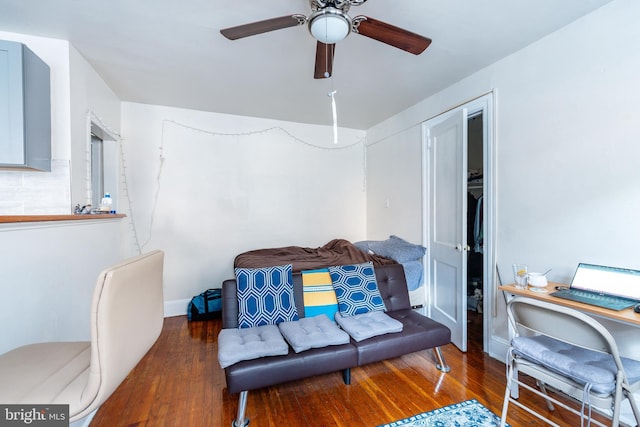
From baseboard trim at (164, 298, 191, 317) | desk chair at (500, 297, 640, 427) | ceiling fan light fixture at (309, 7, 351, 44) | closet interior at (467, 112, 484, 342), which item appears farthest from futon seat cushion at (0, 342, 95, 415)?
closet interior at (467, 112, 484, 342)

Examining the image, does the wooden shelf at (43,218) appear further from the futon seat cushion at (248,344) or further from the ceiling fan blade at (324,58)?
the ceiling fan blade at (324,58)

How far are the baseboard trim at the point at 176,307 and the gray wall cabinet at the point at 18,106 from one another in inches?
86.2

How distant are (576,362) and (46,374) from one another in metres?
2.38

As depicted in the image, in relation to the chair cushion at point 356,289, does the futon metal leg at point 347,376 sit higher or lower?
lower

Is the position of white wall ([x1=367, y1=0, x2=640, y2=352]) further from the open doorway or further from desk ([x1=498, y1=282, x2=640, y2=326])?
desk ([x1=498, y1=282, x2=640, y2=326])

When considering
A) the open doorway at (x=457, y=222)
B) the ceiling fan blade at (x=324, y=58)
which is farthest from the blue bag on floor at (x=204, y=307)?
the ceiling fan blade at (x=324, y=58)

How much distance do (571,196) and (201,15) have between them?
9.18 ft

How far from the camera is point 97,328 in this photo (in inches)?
37.9

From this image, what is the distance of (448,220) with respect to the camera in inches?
108

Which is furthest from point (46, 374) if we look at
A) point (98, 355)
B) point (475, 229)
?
point (475, 229)

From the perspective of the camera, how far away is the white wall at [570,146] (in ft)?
5.45

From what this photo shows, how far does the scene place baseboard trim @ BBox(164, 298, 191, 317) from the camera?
11.4 ft

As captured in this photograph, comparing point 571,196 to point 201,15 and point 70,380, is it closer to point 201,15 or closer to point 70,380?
point 201,15

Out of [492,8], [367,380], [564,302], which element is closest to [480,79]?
[492,8]
